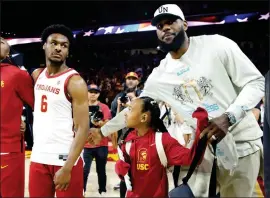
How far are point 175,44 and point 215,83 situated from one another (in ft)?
1.17

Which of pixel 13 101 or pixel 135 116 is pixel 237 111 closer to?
pixel 135 116

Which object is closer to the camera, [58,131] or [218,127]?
[218,127]

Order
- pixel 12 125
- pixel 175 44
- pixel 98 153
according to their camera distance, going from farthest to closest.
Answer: pixel 98 153 < pixel 12 125 < pixel 175 44

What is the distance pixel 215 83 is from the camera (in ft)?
7.56

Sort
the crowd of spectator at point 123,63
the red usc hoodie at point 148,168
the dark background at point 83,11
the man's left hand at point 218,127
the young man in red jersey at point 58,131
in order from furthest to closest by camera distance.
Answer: the dark background at point 83,11, the crowd of spectator at point 123,63, the red usc hoodie at point 148,168, the young man in red jersey at point 58,131, the man's left hand at point 218,127

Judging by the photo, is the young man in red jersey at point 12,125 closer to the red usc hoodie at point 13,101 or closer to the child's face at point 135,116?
the red usc hoodie at point 13,101

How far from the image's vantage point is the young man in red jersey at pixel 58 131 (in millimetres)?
2670

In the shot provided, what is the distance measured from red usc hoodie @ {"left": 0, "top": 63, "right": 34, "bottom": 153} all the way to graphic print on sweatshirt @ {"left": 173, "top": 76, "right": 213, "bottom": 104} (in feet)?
3.83

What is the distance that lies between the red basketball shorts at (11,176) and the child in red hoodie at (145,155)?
734 mm

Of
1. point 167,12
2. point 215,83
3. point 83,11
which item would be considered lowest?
point 215,83

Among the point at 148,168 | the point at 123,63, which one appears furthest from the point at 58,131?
the point at 123,63

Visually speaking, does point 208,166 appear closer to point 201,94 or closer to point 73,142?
point 201,94

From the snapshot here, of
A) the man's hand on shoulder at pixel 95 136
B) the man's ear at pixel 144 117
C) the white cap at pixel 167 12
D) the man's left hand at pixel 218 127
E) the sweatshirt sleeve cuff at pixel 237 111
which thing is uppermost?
the white cap at pixel 167 12

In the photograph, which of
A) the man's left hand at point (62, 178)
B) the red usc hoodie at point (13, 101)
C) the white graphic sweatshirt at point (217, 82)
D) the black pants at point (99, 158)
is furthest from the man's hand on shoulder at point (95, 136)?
the black pants at point (99, 158)
